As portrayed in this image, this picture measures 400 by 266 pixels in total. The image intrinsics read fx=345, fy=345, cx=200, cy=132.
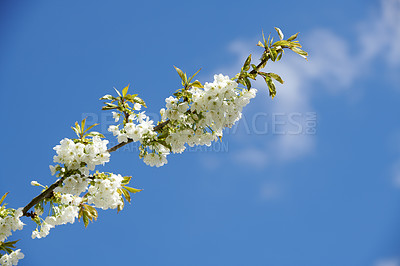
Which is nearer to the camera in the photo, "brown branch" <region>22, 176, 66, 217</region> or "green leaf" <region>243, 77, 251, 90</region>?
"brown branch" <region>22, 176, 66, 217</region>

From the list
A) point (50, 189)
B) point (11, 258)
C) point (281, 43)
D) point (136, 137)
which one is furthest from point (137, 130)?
point (11, 258)

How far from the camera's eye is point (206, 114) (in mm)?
2873

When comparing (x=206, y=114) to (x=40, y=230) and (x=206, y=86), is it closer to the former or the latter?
(x=206, y=86)

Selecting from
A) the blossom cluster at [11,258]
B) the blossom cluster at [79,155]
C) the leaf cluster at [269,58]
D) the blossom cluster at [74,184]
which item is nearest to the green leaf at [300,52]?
the leaf cluster at [269,58]

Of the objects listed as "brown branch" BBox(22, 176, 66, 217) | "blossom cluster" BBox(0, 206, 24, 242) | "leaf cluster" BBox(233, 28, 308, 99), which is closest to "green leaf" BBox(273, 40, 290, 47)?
"leaf cluster" BBox(233, 28, 308, 99)

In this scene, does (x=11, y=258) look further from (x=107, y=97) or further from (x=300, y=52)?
(x=300, y=52)

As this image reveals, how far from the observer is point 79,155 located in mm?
2719

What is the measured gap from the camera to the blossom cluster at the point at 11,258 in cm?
353

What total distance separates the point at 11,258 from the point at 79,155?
1.71m

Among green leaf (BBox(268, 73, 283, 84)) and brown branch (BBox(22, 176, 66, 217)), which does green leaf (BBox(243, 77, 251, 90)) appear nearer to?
green leaf (BBox(268, 73, 283, 84))

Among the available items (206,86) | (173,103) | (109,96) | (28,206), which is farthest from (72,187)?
(206,86)

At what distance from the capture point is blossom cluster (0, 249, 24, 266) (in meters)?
3.53

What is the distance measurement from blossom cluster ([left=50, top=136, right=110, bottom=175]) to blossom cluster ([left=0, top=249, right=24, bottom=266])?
4.74 ft

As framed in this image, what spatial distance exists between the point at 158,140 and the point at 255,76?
1.00 m
